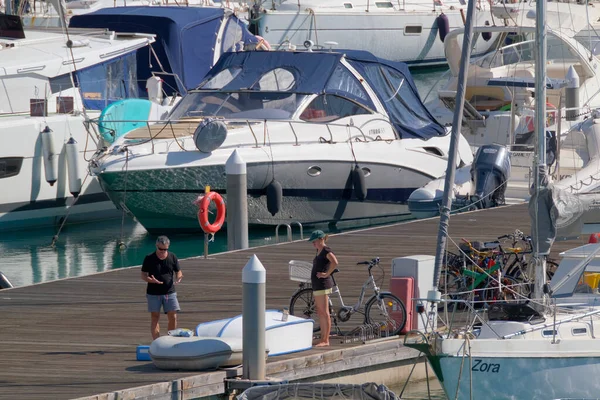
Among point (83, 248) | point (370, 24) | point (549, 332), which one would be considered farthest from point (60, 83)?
point (370, 24)

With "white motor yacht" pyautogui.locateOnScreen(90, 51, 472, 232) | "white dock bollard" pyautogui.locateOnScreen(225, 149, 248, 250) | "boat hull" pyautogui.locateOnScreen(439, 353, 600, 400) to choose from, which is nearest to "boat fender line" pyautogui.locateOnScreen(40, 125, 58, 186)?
"white motor yacht" pyautogui.locateOnScreen(90, 51, 472, 232)

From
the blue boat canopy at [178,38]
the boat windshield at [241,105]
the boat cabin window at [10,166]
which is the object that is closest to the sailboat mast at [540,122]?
the boat windshield at [241,105]

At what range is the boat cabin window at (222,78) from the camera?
936 inches

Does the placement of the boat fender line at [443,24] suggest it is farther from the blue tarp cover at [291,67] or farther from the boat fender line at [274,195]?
the boat fender line at [274,195]

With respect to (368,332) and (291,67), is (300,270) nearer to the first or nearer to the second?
(368,332)

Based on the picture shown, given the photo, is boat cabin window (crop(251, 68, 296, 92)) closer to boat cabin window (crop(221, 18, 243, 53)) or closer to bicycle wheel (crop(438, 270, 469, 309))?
bicycle wheel (crop(438, 270, 469, 309))

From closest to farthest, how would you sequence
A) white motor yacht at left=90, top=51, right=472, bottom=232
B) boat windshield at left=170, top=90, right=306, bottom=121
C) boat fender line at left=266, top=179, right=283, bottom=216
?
1. white motor yacht at left=90, top=51, right=472, bottom=232
2. boat fender line at left=266, top=179, right=283, bottom=216
3. boat windshield at left=170, top=90, right=306, bottom=121

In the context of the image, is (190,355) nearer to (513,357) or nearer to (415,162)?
(513,357)

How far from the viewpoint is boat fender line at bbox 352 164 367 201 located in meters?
23.0

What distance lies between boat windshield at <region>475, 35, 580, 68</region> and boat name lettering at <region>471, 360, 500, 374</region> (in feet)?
65.5

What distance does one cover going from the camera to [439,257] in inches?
485

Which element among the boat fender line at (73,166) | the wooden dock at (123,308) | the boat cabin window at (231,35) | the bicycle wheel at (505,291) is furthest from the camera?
the boat cabin window at (231,35)

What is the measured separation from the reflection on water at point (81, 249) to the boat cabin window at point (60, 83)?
2.91 metres

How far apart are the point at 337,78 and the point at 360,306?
1057 cm
